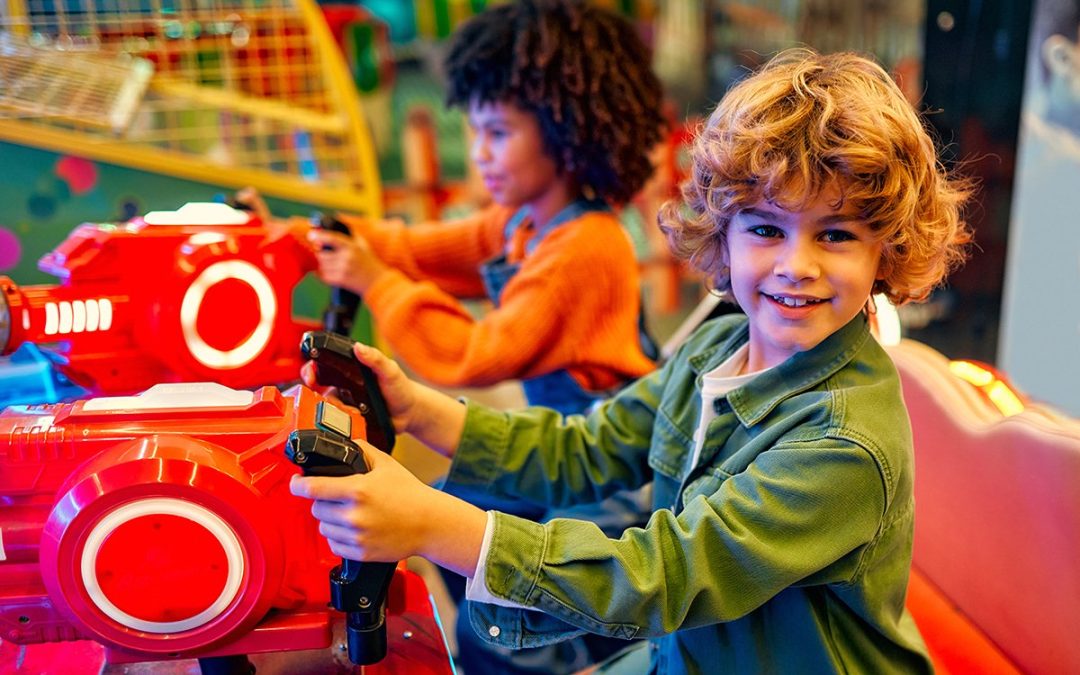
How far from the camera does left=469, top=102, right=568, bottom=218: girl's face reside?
3.74 feet

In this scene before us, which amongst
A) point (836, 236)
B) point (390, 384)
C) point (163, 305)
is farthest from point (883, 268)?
point (163, 305)

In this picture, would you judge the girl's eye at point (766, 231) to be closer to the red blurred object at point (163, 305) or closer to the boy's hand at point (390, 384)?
the boy's hand at point (390, 384)

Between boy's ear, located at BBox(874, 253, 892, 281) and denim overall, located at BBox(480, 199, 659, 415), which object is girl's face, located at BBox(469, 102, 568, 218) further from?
boy's ear, located at BBox(874, 253, 892, 281)

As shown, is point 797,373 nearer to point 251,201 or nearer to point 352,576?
point 352,576

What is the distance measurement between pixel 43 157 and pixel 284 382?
1.50ft

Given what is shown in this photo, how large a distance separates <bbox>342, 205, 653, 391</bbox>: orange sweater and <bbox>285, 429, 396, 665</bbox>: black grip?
1.77 feet

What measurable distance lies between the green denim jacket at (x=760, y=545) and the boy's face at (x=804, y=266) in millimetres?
31

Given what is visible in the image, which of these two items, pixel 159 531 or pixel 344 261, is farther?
pixel 344 261

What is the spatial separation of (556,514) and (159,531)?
55 centimetres

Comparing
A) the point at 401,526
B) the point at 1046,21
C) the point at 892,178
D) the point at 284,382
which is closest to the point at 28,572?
the point at 401,526

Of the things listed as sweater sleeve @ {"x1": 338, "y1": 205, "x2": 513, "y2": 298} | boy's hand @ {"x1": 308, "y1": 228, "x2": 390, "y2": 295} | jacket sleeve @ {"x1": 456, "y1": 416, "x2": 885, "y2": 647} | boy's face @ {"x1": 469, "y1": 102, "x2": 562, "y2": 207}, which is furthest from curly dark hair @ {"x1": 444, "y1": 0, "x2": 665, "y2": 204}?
jacket sleeve @ {"x1": 456, "y1": 416, "x2": 885, "y2": 647}

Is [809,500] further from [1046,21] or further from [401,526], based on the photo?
[1046,21]

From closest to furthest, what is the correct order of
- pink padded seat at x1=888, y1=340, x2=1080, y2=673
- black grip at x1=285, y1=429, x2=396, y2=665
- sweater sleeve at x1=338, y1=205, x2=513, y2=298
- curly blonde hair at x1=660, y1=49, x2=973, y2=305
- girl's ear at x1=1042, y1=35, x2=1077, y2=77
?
black grip at x1=285, y1=429, x2=396, y2=665
curly blonde hair at x1=660, y1=49, x2=973, y2=305
pink padded seat at x1=888, y1=340, x2=1080, y2=673
sweater sleeve at x1=338, y1=205, x2=513, y2=298
girl's ear at x1=1042, y1=35, x2=1077, y2=77

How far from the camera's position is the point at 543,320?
1060mm
